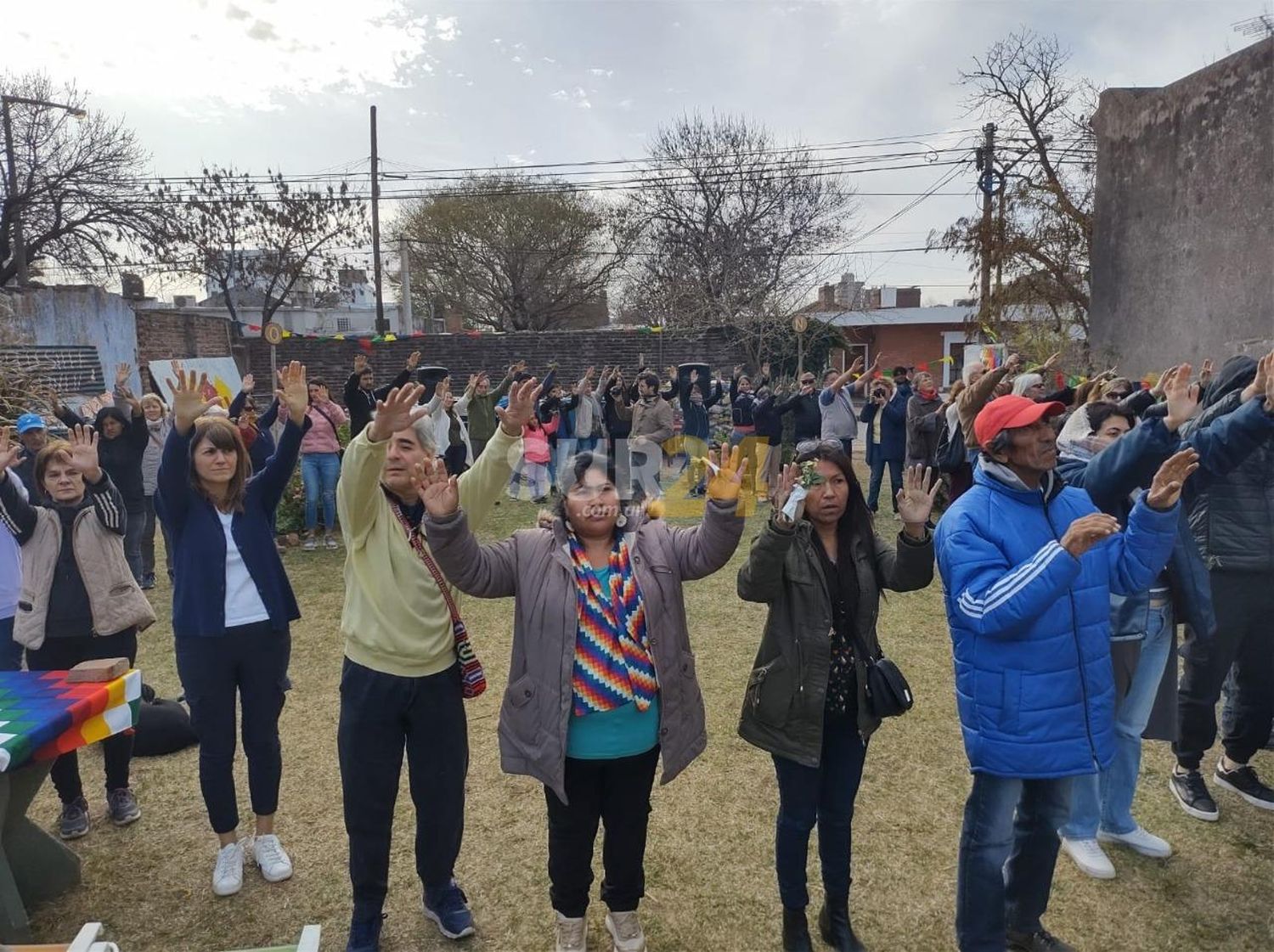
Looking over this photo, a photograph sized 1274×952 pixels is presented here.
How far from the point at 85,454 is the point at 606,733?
2774 mm

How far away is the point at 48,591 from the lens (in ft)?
11.4

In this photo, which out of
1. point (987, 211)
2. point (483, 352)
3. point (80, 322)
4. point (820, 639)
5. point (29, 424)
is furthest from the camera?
point (483, 352)

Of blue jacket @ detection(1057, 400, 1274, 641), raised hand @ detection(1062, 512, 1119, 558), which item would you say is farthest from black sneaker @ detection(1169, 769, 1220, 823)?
raised hand @ detection(1062, 512, 1119, 558)

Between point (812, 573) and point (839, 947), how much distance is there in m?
1.36

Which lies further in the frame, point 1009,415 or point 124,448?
point 124,448

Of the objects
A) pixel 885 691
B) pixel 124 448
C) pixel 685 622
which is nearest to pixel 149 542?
pixel 124 448

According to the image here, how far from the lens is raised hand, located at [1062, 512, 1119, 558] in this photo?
7.04ft

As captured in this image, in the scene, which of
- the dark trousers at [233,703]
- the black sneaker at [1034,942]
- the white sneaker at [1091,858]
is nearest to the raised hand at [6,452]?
the dark trousers at [233,703]

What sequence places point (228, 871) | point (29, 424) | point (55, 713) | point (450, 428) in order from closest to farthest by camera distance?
1. point (55, 713)
2. point (228, 871)
3. point (29, 424)
4. point (450, 428)

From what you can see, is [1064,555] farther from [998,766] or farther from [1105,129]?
[1105,129]

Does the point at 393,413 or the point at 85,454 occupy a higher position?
the point at 393,413

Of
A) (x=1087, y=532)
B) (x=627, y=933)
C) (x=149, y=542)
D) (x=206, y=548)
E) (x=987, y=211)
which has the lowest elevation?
(x=627, y=933)

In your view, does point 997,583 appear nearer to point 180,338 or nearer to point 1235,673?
point 1235,673

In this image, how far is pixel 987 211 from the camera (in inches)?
679
